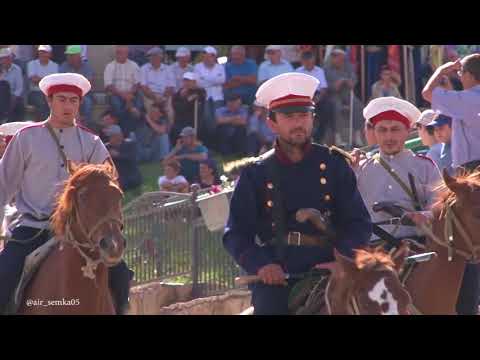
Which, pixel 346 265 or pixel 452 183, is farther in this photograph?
pixel 452 183

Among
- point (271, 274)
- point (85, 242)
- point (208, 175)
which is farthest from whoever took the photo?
point (208, 175)

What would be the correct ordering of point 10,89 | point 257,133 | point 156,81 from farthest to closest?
point 156,81 < point 10,89 < point 257,133

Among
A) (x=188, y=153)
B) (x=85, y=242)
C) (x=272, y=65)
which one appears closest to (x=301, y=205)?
(x=85, y=242)

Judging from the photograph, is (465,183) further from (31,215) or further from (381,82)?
(381,82)

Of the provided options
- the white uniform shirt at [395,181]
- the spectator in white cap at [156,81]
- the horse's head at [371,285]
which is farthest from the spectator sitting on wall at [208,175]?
the horse's head at [371,285]

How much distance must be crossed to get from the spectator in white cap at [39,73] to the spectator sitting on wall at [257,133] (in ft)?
9.48

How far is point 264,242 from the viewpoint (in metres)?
8.01

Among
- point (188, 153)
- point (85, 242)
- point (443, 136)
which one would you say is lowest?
point (85, 242)

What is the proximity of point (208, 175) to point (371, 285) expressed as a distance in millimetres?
10007

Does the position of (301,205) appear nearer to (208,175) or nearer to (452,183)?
(452,183)

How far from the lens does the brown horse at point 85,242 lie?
8.96 meters

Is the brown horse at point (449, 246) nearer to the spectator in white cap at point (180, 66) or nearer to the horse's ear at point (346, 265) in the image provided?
the horse's ear at point (346, 265)

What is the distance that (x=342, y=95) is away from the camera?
1988 cm

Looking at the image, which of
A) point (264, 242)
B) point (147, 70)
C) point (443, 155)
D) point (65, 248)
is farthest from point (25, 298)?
point (147, 70)
